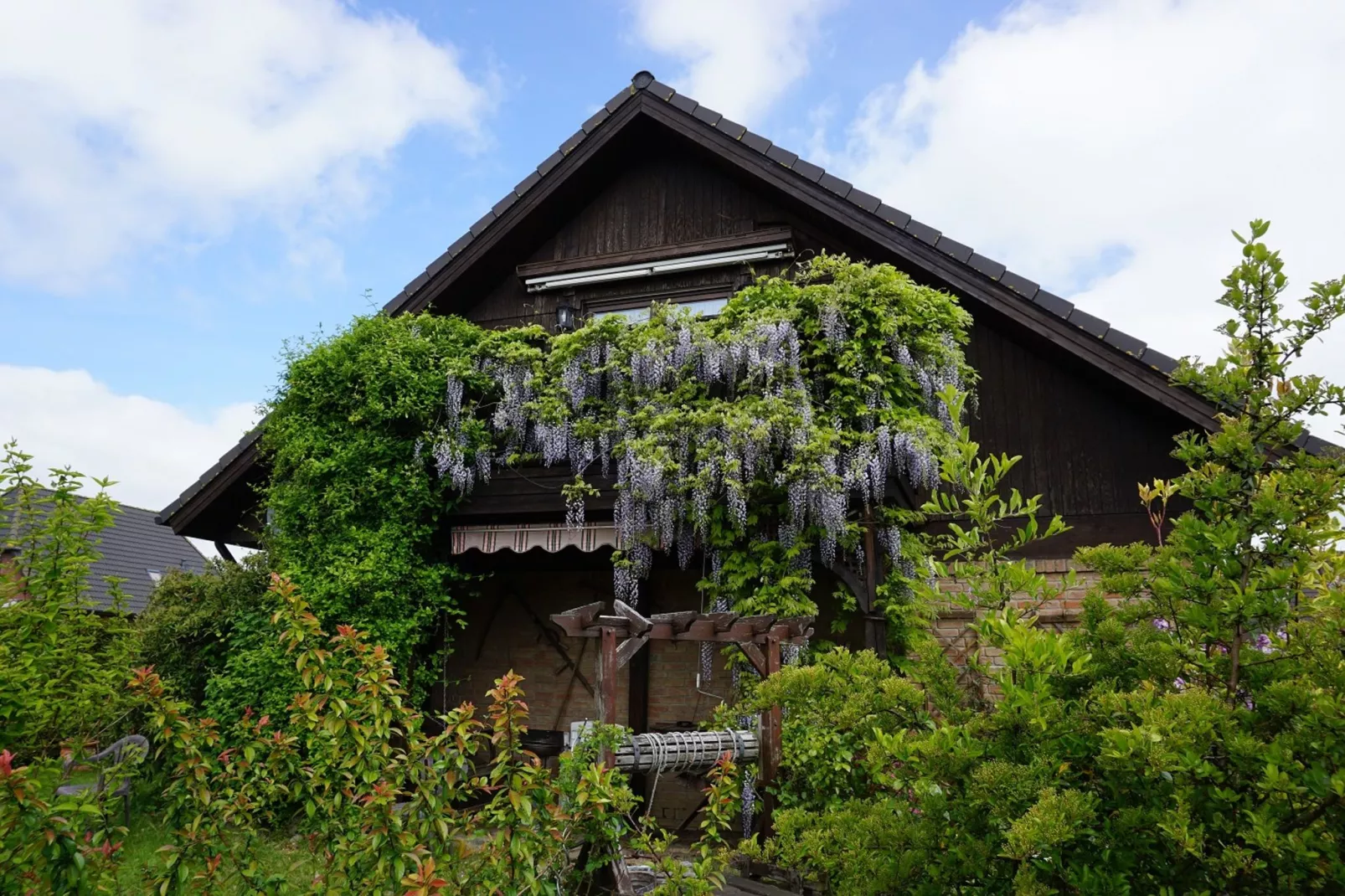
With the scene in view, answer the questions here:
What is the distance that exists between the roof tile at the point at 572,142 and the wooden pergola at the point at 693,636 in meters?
5.22

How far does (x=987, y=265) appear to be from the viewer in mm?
6586

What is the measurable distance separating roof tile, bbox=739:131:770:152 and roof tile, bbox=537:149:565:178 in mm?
1853

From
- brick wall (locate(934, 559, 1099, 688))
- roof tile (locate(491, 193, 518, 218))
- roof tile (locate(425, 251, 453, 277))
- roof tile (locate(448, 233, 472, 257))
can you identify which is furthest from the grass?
roof tile (locate(491, 193, 518, 218))

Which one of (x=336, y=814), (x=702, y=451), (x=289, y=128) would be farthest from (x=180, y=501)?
(x=336, y=814)

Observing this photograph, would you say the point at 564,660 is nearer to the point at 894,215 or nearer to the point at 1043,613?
the point at 1043,613

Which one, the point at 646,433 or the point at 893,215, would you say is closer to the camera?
the point at 646,433

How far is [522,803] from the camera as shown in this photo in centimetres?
221

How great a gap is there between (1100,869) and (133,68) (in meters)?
7.02

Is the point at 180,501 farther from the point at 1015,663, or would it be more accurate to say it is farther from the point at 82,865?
the point at 1015,663

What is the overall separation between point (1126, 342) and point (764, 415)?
2.76 m

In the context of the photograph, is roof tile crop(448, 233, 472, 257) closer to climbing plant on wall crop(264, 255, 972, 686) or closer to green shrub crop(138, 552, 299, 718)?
climbing plant on wall crop(264, 255, 972, 686)

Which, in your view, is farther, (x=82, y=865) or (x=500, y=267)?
(x=500, y=267)

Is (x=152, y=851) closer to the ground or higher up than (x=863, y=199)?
closer to the ground

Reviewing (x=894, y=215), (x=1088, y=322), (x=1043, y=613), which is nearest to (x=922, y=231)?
(x=894, y=215)
